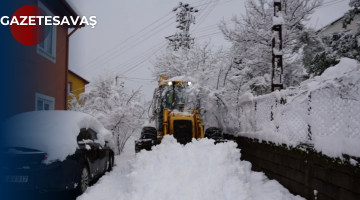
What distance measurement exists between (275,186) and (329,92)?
243cm

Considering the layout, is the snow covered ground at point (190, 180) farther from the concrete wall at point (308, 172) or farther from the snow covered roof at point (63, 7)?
the snow covered roof at point (63, 7)

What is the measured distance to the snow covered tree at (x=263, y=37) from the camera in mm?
11953

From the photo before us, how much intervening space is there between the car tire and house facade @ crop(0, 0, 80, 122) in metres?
2.70

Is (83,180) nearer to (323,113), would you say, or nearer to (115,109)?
(323,113)

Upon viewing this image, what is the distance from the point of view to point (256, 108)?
7.95m

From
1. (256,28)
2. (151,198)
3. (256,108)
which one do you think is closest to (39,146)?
(151,198)

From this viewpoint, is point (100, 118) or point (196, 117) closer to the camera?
point (196, 117)

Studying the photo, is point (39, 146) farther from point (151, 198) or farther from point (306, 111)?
point (306, 111)

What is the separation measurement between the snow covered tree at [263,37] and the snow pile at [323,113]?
5.13m

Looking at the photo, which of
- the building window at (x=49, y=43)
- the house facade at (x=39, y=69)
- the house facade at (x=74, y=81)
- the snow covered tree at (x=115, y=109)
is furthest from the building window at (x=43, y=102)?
the house facade at (x=74, y=81)

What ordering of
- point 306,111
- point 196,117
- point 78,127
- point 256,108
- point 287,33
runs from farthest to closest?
1. point 287,33
2. point 196,117
3. point 256,108
4. point 78,127
5. point 306,111

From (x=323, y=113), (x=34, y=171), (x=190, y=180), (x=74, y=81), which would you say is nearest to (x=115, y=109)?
(x=34, y=171)

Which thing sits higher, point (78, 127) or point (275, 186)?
point (78, 127)

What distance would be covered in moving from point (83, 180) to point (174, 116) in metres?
3.47
